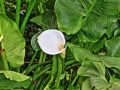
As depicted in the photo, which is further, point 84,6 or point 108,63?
point 84,6

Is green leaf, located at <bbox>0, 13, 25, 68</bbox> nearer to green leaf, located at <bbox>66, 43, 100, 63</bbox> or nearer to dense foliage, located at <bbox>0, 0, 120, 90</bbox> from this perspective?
dense foliage, located at <bbox>0, 0, 120, 90</bbox>

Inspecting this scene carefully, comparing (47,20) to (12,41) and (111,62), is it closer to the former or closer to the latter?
(12,41)

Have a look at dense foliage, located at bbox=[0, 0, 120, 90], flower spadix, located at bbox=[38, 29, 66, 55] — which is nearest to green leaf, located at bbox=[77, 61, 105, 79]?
dense foliage, located at bbox=[0, 0, 120, 90]

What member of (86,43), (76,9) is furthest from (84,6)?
(86,43)

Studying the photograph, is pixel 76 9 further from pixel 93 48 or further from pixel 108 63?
pixel 108 63

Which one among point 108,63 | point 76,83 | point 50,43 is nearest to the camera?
point 108,63

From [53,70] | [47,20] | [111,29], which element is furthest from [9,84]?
[111,29]

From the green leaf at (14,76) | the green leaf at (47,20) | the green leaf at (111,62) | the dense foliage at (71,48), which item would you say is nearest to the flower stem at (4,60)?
the dense foliage at (71,48)
